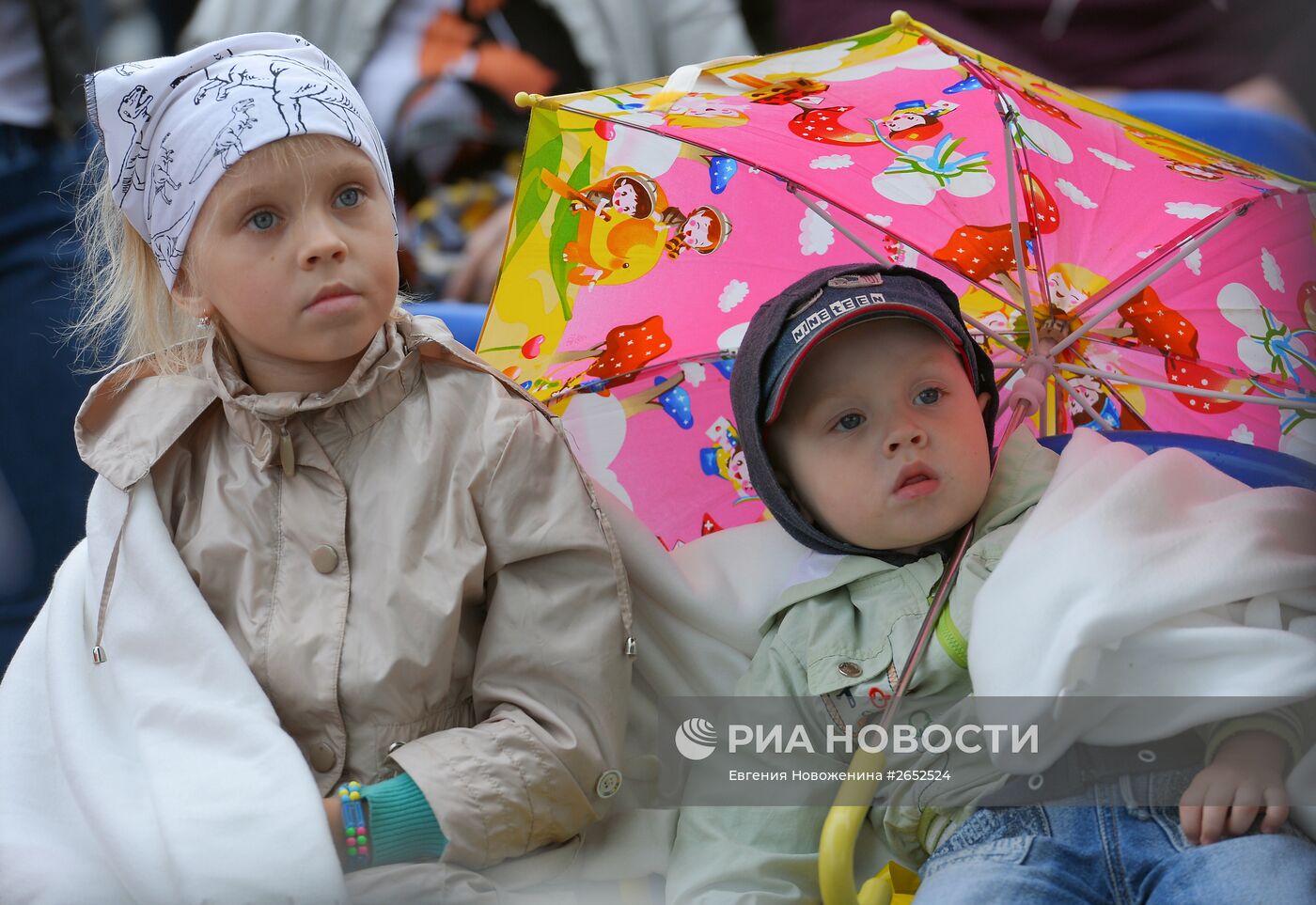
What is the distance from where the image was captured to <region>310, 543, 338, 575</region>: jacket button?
45.4 inches

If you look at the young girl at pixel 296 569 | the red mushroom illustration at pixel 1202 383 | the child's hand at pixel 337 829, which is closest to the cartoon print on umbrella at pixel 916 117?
the red mushroom illustration at pixel 1202 383

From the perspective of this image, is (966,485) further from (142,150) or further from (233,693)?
(142,150)

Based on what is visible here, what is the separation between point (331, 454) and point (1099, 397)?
801 millimetres

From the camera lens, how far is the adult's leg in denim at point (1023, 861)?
1025 millimetres

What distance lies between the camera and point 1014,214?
1304 mm

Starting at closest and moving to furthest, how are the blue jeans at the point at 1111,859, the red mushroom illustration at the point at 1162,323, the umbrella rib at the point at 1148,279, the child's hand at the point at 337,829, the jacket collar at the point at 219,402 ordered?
the blue jeans at the point at 1111,859, the child's hand at the point at 337,829, the jacket collar at the point at 219,402, the umbrella rib at the point at 1148,279, the red mushroom illustration at the point at 1162,323

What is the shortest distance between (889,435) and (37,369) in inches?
51.9

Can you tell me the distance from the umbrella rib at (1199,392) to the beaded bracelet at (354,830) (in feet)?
2.69

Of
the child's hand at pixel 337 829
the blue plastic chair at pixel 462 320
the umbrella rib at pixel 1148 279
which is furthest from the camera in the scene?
the blue plastic chair at pixel 462 320

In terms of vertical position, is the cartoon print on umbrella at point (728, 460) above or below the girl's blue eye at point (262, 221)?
below

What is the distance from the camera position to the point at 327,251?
113cm

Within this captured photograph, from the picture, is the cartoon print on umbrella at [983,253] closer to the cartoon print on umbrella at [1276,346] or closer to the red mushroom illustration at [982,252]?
the red mushroom illustration at [982,252]

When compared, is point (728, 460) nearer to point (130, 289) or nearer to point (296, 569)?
point (296, 569)

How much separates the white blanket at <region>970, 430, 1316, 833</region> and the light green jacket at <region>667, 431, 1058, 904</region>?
0.26 feet
